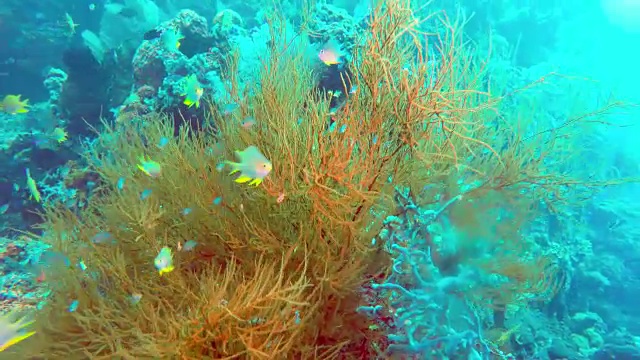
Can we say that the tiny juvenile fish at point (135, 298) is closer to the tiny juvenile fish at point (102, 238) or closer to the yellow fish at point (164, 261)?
the yellow fish at point (164, 261)

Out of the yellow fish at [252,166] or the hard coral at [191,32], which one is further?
the hard coral at [191,32]

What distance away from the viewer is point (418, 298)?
7.91ft

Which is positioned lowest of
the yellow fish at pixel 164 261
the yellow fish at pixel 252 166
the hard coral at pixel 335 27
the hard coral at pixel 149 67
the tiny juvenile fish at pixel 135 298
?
the hard coral at pixel 149 67

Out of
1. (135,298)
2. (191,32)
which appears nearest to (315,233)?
(135,298)

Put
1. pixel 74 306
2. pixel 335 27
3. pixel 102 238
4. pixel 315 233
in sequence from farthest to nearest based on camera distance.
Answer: pixel 335 27 < pixel 102 238 < pixel 315 233 < pixel 74 306

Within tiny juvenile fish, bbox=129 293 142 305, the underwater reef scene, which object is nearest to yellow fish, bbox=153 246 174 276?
the underwater reef scene

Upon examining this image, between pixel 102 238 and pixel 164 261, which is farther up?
pixel 164 261

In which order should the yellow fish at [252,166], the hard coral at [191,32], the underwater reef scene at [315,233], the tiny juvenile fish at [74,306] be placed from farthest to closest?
the hard coral at [191,32] < the tiny juvenile fish at [74,306] < the yellow fish at [252,166] < the underwater reef scene at [315,233]

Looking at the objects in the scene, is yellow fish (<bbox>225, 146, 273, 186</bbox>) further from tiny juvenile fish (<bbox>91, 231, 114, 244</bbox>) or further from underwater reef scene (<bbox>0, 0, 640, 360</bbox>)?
tiny juvenile fish (<bbox>91, 231, 114, 244</bbox>)

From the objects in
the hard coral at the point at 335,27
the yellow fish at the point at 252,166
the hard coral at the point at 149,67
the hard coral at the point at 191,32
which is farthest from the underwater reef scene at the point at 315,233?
the hard coral at the point at 335,27

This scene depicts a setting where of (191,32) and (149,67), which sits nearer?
(149,67)

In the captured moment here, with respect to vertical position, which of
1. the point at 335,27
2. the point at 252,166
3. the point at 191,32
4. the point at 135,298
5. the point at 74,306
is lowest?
the point at 74,306

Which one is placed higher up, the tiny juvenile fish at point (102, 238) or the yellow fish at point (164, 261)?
the yellow fish at point (164, 261)

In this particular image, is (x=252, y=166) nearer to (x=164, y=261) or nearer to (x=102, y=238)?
(x=164, y=261)
